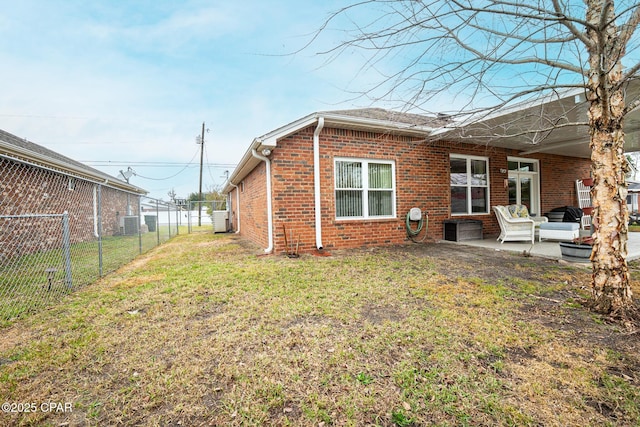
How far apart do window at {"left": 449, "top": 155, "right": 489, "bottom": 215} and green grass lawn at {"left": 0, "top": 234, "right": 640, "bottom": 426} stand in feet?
15.6

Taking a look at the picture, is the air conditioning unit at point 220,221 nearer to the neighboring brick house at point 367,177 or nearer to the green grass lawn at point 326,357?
the neighboring brick house at point 367,177

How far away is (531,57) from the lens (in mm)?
3035

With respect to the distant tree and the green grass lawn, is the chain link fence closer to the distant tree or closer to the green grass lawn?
the green grass lawn

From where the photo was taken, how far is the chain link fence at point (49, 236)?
156 inches

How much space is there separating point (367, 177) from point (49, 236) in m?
9.90

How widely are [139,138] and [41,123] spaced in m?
7.65

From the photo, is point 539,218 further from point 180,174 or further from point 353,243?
point 180,174

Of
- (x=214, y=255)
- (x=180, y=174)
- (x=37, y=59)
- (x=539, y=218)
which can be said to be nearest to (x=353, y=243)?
(x=214, y=255)

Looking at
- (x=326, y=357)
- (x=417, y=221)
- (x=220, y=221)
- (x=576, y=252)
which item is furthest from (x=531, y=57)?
(x=220, y=221)

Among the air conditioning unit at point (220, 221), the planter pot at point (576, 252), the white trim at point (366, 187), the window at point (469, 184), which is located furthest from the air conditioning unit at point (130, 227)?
the planter pot at point (576, 252)

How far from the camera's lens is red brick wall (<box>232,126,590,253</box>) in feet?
21.1

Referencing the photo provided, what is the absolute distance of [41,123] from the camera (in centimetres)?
2564

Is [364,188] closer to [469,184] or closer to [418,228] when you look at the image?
[418,228]

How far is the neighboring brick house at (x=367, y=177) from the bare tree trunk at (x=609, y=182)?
2565 millimetres
